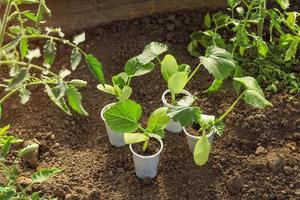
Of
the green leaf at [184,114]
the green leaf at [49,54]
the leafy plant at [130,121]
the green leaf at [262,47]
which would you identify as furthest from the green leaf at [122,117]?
the green leaf at [262,47]

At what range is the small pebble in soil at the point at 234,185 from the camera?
1888mm

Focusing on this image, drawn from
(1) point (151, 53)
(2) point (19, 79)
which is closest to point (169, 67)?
(1) point (151, 53)

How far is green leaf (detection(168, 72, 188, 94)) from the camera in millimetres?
1781

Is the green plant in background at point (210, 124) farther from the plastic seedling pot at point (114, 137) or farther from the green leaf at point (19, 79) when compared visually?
the green leaf at point (19, 79)

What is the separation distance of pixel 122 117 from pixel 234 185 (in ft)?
1.53

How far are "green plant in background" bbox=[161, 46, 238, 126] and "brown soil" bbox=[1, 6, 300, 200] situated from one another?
0.24 meters

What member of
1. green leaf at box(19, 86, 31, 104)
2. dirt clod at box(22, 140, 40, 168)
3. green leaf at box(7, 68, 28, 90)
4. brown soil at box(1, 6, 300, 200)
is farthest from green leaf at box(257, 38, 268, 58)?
green leaf at box(7, 68, 28, 90)

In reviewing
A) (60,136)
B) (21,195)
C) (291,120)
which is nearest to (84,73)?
(60,136)

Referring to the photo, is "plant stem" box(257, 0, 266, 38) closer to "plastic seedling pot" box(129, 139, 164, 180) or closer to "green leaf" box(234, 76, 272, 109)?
"green leaf" box(234, 76, 272, 109)

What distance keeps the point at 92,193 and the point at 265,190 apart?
58 centimetres

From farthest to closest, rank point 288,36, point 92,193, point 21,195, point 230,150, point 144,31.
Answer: point 144,31
point 288,36
point 230,150
point 92,193
point 21,195

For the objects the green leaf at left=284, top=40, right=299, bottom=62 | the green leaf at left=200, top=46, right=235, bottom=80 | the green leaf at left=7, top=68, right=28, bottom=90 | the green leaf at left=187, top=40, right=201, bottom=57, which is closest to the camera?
the green leaf at left=7, top=68, right=28, bottom=90

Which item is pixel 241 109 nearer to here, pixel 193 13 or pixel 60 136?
pixel 193 13

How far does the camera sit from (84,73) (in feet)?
7.21
